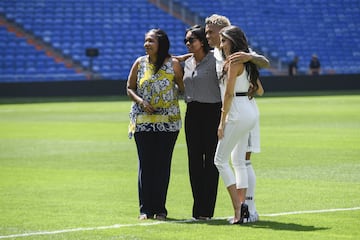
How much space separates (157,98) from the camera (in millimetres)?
11344

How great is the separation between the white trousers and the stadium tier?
34.9 metres

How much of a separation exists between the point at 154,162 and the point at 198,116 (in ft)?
2.44

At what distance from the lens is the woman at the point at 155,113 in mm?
11320

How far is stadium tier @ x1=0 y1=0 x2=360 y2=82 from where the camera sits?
159 feet

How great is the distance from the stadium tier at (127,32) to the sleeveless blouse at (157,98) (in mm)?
33882

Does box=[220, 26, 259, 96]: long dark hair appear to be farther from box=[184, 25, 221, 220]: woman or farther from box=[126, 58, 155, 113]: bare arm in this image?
box=[126, 58, 155, 113]: bare arm

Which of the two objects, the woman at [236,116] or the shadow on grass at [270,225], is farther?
the woman at [236,116]

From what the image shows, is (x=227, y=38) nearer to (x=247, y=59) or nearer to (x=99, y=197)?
(x=247, y=59)

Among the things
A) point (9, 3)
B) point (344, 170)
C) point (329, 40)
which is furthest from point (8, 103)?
point (344, 170)

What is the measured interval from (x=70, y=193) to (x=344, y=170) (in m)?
4.38

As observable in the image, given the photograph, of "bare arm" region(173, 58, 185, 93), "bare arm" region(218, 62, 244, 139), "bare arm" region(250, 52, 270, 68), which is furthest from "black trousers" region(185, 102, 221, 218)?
"bare arm" region(250, 52, 270, 68)

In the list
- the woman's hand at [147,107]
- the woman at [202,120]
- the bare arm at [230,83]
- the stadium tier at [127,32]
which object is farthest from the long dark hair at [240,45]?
the stadium tier at [127,32]

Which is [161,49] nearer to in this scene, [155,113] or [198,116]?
[155,113]

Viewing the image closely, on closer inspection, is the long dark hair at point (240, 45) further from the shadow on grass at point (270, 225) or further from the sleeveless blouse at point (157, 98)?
the shadow on grass at point (270, 225)
